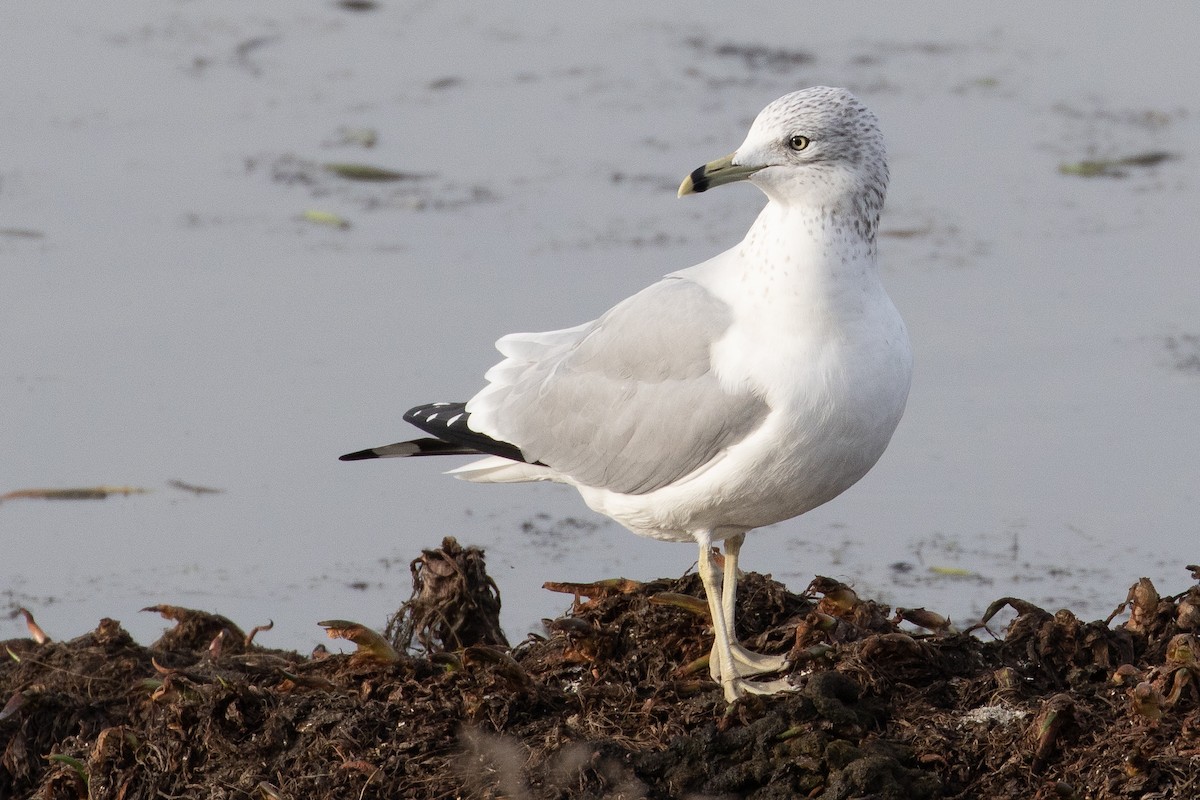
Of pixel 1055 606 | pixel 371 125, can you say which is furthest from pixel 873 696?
pixel 371 125

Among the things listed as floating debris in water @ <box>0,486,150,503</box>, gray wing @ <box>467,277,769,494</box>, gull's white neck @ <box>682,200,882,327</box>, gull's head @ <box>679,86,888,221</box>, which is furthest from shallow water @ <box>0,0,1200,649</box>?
gull's head @ <box>679,86,888,221</box>

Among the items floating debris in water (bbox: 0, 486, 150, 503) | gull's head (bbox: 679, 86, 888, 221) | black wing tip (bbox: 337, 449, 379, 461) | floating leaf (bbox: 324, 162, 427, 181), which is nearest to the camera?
gull's head (bbox: 679, 86, 888, 221)

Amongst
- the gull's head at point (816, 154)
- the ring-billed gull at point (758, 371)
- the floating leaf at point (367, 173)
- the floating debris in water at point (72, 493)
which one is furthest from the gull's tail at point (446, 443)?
the floating leaf at point (367, 173)

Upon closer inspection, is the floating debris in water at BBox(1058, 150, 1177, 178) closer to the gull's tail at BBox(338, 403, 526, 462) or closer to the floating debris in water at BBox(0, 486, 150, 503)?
the gull's tail at BBox(338, 403, 526, 462)

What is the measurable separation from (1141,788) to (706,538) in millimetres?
1258

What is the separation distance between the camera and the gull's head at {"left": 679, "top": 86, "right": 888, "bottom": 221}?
14.7 ft

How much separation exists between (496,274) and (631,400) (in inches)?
125

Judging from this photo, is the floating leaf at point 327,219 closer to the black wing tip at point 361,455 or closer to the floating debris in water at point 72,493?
the floating debris in water at point 72,493

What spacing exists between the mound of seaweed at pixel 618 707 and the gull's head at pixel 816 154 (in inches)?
42.0

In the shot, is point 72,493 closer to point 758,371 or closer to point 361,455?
point 361,455

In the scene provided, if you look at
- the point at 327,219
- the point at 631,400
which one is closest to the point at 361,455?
the point at 631,400

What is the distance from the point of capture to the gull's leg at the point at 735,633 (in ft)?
15.3

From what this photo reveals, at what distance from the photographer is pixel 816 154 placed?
448 centimetres

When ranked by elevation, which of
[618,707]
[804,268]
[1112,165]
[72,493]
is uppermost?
[804,268]
